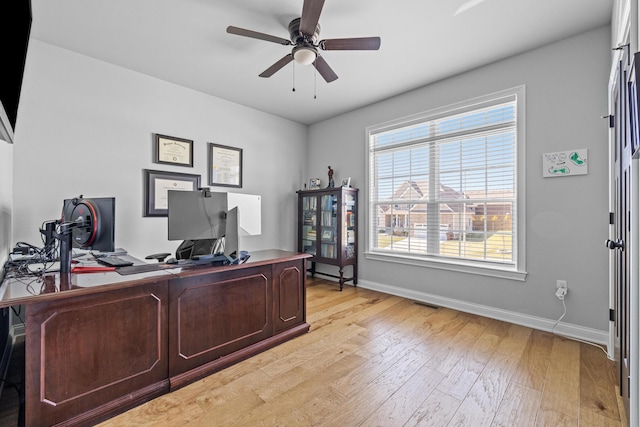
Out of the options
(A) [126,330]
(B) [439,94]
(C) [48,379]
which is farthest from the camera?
(B) [439,94]

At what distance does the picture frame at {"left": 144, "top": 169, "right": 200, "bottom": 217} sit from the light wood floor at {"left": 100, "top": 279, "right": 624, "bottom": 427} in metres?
2.28

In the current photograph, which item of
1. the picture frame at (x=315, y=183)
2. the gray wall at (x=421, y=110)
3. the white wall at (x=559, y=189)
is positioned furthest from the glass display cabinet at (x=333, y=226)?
the white wall at (x=559, y=189)

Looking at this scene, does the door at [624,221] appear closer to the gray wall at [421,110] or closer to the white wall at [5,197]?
the gray wall at [421,110]

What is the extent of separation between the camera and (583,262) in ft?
8.46

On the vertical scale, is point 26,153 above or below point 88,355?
above

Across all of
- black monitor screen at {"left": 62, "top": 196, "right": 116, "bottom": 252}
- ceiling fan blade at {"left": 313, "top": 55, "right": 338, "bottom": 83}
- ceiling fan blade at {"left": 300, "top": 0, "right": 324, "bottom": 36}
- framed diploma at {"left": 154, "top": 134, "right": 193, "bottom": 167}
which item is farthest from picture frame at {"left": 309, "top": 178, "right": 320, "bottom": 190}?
black monitor screen at {"left": 62, "top": 196, "right": 116, "bottom": 252}

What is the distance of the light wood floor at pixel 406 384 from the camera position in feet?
5.27

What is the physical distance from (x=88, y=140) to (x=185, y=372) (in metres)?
2.68

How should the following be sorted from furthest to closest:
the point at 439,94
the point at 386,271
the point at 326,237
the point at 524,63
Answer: the point at 326,237, the point at 386,271, the point at 439,94, the point at 524,63

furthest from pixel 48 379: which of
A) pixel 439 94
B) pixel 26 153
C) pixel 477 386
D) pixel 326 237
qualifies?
pixel 439 94

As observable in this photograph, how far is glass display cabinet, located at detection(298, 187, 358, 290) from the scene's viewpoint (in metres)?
4.24

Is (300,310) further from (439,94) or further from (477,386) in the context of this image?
(439,94)

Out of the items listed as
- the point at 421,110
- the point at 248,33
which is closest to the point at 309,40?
the point at 248,33

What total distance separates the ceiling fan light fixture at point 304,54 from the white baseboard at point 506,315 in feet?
10.1
